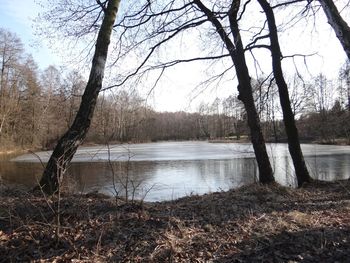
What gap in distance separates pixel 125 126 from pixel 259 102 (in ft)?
19.2

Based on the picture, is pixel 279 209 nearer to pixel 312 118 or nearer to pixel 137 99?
pixel 137 99

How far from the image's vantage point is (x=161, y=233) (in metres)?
4.80

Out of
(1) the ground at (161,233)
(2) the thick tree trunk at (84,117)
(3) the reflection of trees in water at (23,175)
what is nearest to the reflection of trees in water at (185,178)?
(3) the reflection of trees in water at (23,175)

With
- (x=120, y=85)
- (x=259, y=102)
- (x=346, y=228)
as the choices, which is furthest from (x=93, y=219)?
(x=259, y=102)

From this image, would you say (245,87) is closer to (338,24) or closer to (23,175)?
(338,24)

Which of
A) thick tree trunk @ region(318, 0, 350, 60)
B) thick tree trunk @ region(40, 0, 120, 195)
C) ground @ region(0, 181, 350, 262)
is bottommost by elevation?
ground @ region(0, 181, 350, 262)

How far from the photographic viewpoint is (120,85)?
33.6ft

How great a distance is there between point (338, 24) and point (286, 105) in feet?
13.2

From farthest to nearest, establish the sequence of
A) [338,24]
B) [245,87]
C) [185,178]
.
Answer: [185,178] < [245,87] < [338,24]

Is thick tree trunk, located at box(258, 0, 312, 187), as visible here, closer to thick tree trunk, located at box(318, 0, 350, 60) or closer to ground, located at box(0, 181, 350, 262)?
thick tree trunk, located at box(318, 0, 350, 60)

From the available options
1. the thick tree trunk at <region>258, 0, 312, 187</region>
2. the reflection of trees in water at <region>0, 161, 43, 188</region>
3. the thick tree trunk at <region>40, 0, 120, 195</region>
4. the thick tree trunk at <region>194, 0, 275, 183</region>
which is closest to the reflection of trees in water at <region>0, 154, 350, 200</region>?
the reflection of trees in water at <region>0, 161, 43, 188</region>

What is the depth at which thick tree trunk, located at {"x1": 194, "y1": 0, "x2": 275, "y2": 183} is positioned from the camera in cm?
991

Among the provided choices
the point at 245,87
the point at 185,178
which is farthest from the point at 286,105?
the point at 185,178

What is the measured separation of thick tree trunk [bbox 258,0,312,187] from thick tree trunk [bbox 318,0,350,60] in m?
3.73
